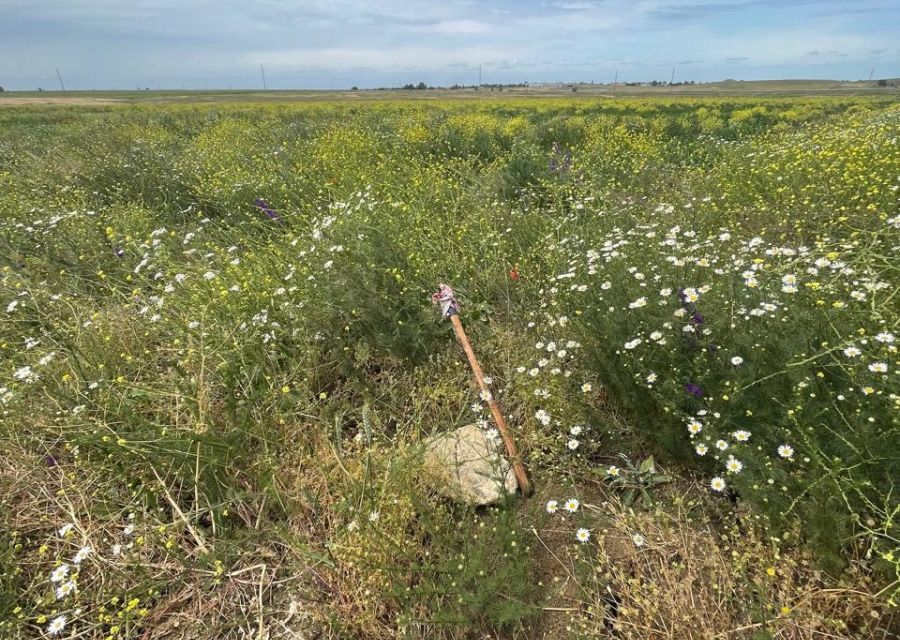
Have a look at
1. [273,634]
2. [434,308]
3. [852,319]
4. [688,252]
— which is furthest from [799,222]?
[273,634]

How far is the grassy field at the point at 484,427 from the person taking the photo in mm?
1681

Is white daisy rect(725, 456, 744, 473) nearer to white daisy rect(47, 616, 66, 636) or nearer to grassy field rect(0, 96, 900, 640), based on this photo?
grassy field rect(0, 96, 900, 640)

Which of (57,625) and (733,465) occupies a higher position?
(733,465)

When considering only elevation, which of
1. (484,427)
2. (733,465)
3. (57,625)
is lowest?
(57,625)

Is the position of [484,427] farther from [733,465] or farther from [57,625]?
[57,625]

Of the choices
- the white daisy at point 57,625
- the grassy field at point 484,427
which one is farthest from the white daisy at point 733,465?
the white daisy at point 57,625

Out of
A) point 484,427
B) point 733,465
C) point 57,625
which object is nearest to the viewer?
point 733,465

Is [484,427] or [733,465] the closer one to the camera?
[733,465]

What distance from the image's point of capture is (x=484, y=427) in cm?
258

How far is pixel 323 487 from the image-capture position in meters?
2.34

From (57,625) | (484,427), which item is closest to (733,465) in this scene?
(484,427)

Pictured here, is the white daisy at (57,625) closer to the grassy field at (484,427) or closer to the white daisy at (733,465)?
the grassy field at (484,427)

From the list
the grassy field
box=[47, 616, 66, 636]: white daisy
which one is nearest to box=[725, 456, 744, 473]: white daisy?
the grassy field

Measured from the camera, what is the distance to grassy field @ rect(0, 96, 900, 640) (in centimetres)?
168
